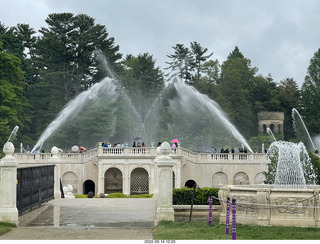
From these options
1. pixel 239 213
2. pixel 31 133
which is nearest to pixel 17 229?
pixel 239 213

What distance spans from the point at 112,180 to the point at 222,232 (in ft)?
139

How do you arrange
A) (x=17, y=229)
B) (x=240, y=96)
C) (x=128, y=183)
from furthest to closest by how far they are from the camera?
(x=240, y=96) → (x=128, y=183) → (x=17, y=229)

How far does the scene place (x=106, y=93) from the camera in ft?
278

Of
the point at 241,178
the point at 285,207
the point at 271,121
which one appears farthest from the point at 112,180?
the point at 271,121

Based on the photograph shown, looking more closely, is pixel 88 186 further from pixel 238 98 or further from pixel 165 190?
pixel 238 98

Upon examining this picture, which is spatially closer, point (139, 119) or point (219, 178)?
point (219, 178)

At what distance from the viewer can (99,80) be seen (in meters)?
87.8

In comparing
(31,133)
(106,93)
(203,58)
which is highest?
(203,58)

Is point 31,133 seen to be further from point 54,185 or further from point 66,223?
point 66,223

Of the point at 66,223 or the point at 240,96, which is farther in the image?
the point at 240,96

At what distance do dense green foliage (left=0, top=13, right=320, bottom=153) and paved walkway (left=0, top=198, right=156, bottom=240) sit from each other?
138 ft

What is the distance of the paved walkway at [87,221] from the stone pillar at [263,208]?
3.35 meters

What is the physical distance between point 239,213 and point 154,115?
69.1 m

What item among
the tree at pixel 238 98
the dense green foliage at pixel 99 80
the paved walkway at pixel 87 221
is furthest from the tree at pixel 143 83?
the paved walkway at pixel 87 221
